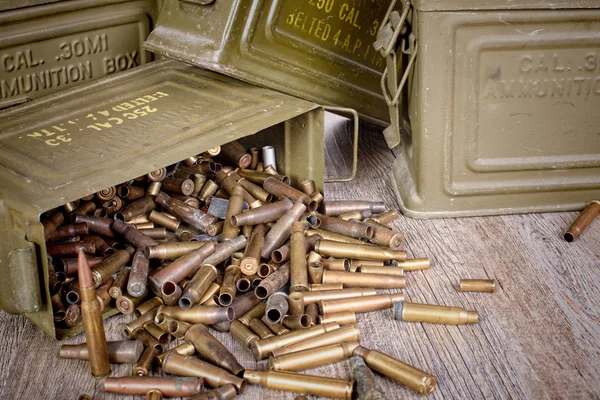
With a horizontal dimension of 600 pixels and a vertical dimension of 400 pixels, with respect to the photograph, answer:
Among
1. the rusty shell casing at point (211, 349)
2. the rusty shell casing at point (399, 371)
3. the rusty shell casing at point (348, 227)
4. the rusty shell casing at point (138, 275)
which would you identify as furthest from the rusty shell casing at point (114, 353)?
the rusty shell casing at point (348, 227)

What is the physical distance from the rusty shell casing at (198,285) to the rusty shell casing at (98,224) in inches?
24.7

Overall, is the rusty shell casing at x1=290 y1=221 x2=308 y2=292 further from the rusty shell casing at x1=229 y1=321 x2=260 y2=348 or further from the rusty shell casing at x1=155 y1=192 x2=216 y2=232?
the rusty shell casing at x1=155 y1=192 x2=216 y2=232

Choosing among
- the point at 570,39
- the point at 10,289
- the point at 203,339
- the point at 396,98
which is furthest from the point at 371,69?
the point at 10,289

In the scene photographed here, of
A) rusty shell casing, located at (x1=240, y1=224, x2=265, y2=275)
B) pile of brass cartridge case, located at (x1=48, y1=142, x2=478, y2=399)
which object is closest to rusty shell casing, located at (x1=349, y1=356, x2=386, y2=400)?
pile of brass cartridge case, located at (x1=48, y1=142, x2=478, y2=399)

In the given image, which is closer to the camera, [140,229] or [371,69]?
[140,229]

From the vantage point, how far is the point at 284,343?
3072mm

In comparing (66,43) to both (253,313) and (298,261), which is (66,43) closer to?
(298,261)

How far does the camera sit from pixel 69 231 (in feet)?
11.9

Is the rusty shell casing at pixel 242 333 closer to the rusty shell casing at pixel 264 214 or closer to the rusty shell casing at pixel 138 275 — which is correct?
the rusty shell casing at pixel 138 275

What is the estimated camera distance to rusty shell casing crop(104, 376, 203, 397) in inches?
110

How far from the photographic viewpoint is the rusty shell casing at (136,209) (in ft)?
12.9

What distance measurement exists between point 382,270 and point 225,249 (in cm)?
76

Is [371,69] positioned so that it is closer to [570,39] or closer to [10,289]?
[570,39]

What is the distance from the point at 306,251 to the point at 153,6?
2279 millimetres
